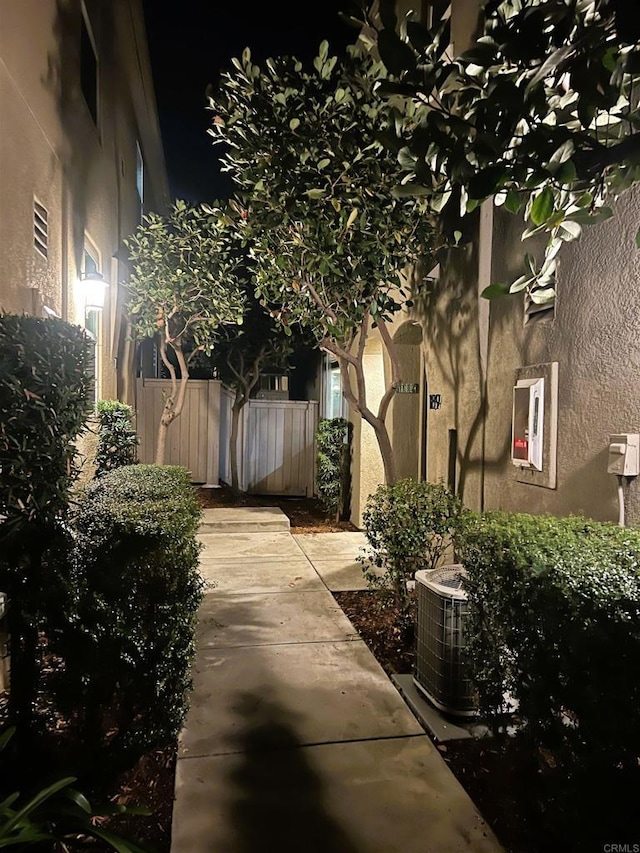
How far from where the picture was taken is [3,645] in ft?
9.38

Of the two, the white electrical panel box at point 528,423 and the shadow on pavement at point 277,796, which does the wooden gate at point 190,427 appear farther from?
the shadow on pavement at point 277,796

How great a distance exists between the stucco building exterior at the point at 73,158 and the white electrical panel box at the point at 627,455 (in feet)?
13.3

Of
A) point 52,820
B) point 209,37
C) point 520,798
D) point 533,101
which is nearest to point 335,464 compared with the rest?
point 520,798

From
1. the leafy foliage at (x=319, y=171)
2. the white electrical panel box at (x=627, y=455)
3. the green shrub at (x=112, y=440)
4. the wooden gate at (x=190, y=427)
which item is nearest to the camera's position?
the white electrical panel box at (x=627, y=455)

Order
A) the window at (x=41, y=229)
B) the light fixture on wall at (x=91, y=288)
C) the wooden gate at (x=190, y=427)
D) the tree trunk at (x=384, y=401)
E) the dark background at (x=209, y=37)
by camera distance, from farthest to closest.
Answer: the wooden gate at (x=190, y=427), the dark background at (x=209, y=37), the light fixture on wall at (x=91, y=288), the tree trunk at (x=384, y=401), the window at (x=41, y=229)

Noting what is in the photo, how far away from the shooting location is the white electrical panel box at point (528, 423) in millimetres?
3787

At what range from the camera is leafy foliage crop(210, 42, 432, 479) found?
467 cm

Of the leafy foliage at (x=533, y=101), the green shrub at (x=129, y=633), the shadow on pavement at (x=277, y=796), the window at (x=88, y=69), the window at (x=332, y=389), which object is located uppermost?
the window at (x=88, y=69)

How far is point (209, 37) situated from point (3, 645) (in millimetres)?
12652

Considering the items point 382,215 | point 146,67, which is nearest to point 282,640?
point 382,215

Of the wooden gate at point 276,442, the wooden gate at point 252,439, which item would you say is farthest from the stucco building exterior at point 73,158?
the wooden gate at point 276,442

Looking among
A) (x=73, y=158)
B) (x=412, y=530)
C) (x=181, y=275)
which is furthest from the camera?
(x=181, y=275)

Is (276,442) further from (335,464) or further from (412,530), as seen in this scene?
(412,530)

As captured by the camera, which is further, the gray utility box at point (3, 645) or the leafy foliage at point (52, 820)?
Answer: the gray utility box at point (3, 645)
